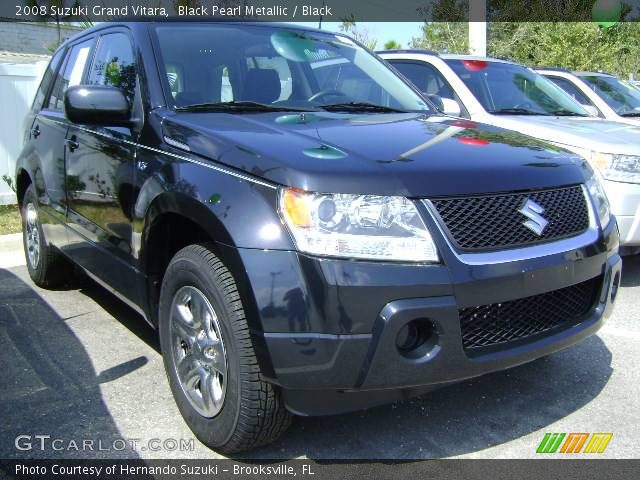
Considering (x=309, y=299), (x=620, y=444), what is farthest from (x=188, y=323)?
(x=620, y=444)

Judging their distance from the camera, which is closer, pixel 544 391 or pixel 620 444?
pixel 620 444

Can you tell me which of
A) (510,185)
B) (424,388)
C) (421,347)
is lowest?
(424,388)

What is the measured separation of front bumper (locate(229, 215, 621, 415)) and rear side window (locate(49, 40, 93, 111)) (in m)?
2.58

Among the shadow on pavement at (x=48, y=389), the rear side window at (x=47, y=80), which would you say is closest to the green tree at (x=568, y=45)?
the rear side window at (x=47, y=80)

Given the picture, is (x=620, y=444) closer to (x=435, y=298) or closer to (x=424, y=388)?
(x=424, y=388)

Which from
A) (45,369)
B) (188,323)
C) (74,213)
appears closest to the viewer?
(188,323)

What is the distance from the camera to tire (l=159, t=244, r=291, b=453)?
2.49 m

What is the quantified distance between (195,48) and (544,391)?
2506 millimetres

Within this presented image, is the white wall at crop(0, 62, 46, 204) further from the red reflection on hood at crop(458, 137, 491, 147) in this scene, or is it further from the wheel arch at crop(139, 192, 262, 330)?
the red reflection on hood at crop(458, 137, 491, 147)

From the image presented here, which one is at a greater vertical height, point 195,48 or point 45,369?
point 195,48

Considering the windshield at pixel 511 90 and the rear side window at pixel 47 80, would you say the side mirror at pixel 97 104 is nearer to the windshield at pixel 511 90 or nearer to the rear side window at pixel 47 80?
the rear side window at pixel 47 80

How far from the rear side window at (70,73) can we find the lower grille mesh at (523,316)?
3072mm

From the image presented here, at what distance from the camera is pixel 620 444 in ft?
9.37

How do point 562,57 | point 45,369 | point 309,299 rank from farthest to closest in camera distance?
1. point 562,57
2. point 45,369
3. point 309,299
